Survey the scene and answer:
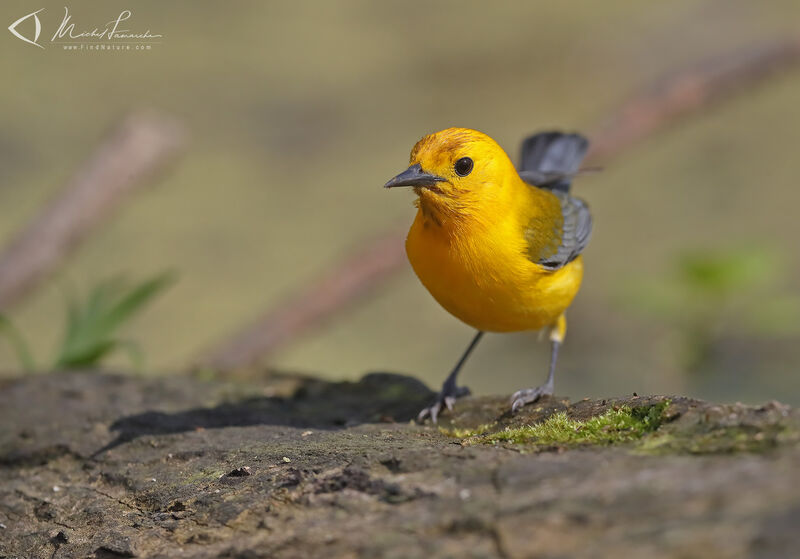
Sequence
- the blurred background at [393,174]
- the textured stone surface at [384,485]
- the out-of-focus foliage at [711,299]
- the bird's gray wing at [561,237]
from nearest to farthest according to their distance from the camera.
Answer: the textured stone surface at [384,485], the bird's gray wing at [561,237], the out-of-focus foliage at [711,299], the blurred background at [393,174]

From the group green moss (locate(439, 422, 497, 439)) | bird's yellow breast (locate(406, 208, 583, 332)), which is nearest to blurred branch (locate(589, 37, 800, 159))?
bird's yellow breast (locate(406, 208, 583, 332))

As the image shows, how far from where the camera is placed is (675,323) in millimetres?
7016

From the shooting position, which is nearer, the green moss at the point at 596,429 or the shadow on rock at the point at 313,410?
the green moss at the point at 596,429

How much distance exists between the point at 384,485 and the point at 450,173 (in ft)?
5.99

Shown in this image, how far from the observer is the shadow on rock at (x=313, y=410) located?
4.43 metres

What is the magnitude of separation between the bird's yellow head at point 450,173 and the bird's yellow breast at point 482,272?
3.3 inches

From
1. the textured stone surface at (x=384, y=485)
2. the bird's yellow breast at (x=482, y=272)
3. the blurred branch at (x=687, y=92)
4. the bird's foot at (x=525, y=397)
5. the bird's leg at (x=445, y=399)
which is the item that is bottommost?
the textured stone surface at (x=384, y=485)

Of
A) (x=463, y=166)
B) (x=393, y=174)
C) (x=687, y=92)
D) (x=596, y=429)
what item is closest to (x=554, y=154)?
(x=463, y=166)

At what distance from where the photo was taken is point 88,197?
290 inches

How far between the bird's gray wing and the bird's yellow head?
34 cm

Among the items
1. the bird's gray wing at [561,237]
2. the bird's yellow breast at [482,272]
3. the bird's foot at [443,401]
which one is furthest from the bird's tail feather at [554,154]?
the bird's foot at [443,401]

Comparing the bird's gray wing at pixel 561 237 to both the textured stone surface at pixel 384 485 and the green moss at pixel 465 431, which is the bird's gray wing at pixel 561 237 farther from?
the green moss at pixel 465 431

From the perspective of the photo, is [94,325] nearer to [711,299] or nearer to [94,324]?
[94,324]

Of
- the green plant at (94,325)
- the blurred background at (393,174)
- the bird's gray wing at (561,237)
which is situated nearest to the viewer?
the bird's gray wing at (561,237)
